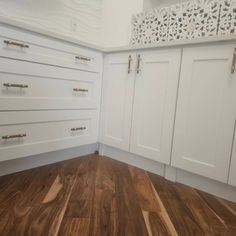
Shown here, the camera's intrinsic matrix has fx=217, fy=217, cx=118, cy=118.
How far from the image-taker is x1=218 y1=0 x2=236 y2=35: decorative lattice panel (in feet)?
4.24

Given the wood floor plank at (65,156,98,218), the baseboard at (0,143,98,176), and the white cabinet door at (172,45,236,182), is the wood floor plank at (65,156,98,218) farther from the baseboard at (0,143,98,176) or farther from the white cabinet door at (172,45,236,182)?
the white cabinet door at (172,45,236,182)

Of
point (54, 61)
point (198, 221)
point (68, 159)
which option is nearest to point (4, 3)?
point (54, 61)

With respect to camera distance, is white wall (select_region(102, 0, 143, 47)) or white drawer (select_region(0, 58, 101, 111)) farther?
white wall (select_region(102, 0, 143, 47))

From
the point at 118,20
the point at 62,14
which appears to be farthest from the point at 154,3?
the point at 62,14

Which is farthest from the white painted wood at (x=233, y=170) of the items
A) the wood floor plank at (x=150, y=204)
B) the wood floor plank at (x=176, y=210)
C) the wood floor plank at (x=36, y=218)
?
the wood floor plank at (x=36, y=218)

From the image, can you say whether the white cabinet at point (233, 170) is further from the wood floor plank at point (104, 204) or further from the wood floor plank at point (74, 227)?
the wood floor plank at point (74, 227)

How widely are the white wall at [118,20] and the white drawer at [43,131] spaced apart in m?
0.89

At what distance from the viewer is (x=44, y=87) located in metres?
1.37

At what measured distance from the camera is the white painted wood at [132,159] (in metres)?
1.54

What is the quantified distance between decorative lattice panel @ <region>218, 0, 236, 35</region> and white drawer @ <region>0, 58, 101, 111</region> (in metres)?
0.93

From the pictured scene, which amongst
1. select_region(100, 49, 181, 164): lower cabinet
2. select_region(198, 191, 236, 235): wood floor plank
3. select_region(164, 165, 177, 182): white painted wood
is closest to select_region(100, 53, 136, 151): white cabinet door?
select_region(100, 49, 181, 164): lower cabinet

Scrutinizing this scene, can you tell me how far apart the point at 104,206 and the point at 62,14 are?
5.59 feet

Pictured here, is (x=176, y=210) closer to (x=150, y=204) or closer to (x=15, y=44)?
(x=150, y=204)

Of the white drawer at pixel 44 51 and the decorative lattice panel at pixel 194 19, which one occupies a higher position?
the decorative lattice panel at pixel 194 19
